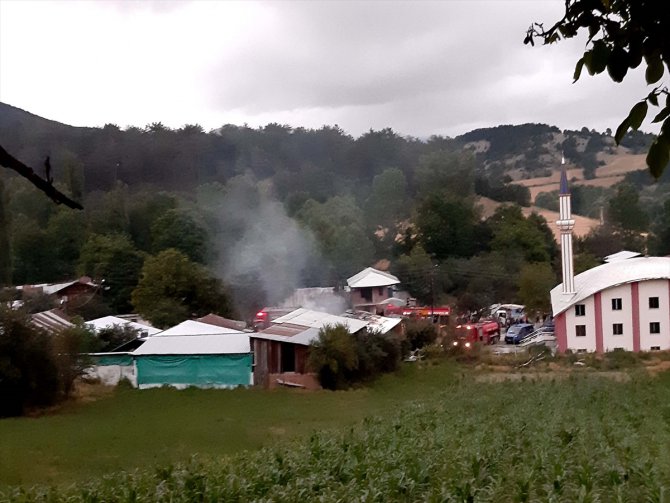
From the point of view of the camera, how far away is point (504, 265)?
49.2 metres

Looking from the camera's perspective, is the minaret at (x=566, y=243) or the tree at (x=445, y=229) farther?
the tree at (x=445, y=229)

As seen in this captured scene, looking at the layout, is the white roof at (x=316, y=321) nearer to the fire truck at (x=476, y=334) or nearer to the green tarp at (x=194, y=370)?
the green tarp at (x=194, y=370)

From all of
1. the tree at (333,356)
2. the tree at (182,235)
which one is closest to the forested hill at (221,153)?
the tree at (182,235)

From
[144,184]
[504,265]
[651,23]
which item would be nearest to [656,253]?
[504,265]

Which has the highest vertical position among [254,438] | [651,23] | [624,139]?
[651,23]

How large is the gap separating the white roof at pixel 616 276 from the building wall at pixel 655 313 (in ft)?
1.35

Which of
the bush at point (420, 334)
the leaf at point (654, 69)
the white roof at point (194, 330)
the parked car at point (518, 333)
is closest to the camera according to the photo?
the leaf at point (654, 69)

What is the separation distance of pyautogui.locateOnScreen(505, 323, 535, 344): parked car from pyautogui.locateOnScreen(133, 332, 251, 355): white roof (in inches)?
633

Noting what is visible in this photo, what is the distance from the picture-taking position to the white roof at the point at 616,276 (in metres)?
32.1

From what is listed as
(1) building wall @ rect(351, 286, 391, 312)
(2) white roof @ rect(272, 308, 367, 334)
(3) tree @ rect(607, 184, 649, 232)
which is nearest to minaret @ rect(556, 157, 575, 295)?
(2) white roof @ rect(272, 308, 367, 334)

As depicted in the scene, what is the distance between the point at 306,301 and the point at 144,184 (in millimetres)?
22911

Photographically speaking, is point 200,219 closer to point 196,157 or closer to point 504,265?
point 504,265

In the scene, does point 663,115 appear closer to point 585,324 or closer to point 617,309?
point 617,309

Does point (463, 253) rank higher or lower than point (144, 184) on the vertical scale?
lower
